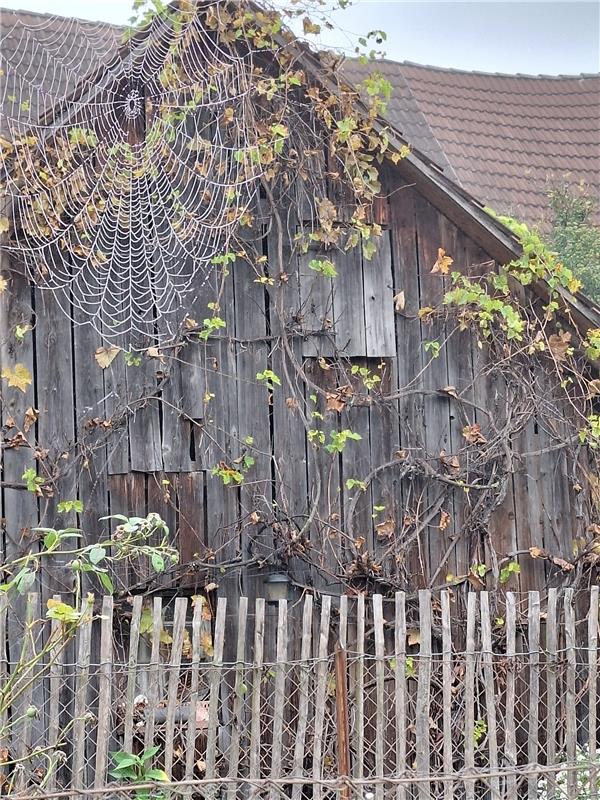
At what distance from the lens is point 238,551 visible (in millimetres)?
6172

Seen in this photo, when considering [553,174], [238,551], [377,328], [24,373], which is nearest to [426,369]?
[377,328]

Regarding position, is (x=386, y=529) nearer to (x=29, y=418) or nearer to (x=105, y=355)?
(x=105, y=355)

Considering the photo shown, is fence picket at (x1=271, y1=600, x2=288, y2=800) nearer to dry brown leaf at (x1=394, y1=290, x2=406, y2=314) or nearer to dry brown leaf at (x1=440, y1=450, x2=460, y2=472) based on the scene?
dry brown leaf at (x1=440, y1=450, x2=460, y2=472)

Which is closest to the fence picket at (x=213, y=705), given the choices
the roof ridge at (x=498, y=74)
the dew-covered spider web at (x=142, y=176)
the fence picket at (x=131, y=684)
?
the fence picket at (x=131, y=684)

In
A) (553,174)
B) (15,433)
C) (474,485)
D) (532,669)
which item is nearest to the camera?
(532,669)

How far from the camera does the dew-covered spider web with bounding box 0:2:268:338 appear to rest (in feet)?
19.9

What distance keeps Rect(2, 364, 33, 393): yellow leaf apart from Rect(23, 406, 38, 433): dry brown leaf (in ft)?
0.44

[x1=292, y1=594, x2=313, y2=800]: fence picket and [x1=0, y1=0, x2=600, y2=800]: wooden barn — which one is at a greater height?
[x1=0, y1=0, x2=600, y2=800]: wooden barn

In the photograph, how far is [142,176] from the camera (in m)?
6.33

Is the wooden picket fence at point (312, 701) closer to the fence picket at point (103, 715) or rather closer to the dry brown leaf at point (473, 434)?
the fence picket at point (103, 715)

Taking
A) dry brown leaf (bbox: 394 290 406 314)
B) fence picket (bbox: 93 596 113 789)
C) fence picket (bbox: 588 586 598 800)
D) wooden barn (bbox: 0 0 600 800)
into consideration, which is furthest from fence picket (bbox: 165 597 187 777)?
dry brown leaf (bbox: 394 290 406 314)

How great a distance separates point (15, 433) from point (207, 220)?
1.75 metres

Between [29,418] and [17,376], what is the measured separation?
26 cm

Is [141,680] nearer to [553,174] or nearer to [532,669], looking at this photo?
[532,669]
